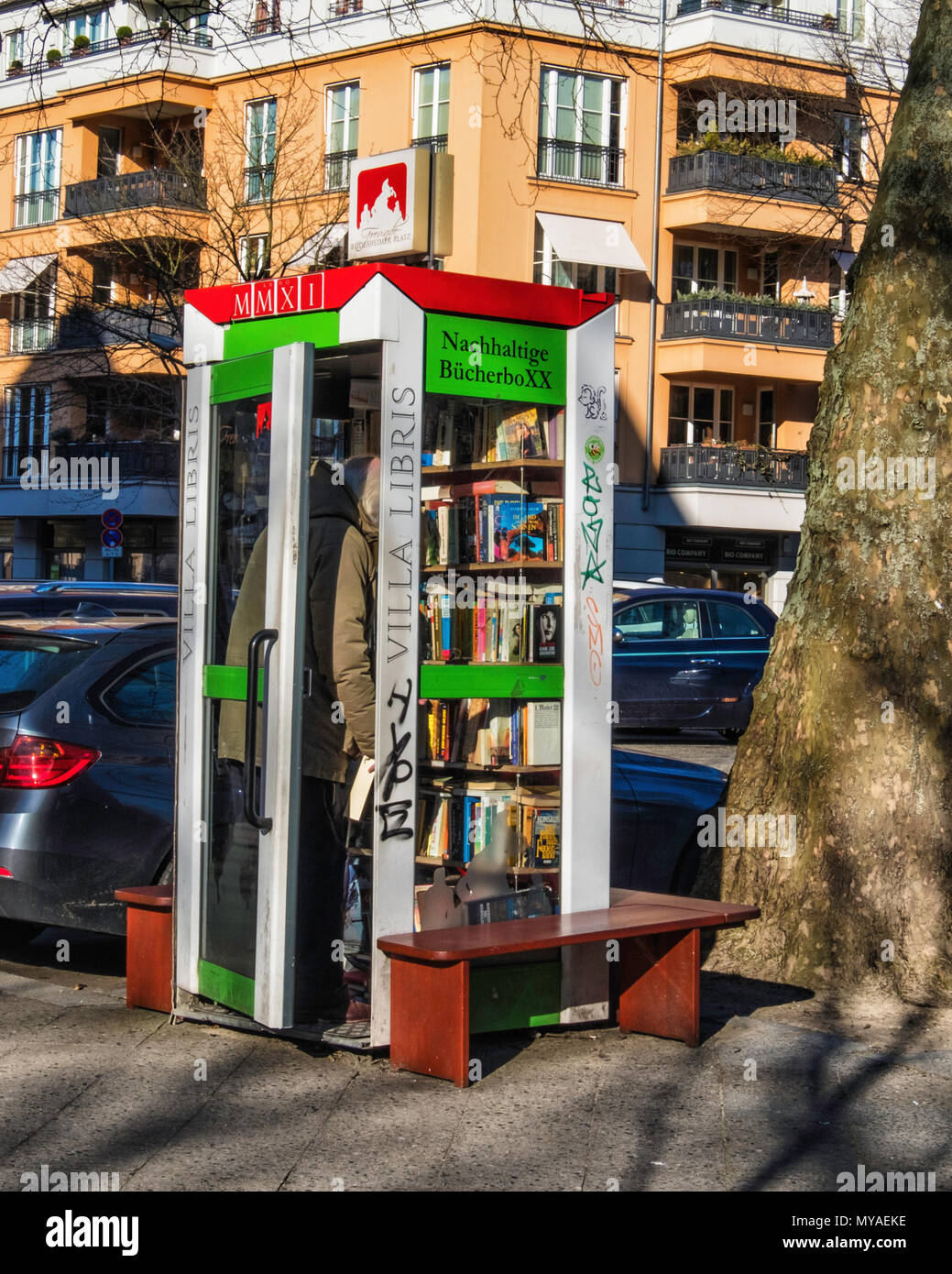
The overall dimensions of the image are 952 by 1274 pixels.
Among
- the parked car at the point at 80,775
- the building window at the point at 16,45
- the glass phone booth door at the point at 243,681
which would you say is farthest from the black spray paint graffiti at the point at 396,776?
the building window at the point at 16,45

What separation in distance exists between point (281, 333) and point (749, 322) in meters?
31.5

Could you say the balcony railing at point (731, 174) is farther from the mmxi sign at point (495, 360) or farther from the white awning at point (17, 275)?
the mmxi sign at point (495, 360)

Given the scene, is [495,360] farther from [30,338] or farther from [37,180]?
[37,180]

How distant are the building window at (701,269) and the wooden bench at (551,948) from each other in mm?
31637

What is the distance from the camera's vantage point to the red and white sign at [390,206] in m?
6.34

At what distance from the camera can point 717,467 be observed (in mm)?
36344

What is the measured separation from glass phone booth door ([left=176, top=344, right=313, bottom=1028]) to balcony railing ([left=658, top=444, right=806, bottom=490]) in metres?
30.3

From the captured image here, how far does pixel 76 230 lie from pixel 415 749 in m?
35.6

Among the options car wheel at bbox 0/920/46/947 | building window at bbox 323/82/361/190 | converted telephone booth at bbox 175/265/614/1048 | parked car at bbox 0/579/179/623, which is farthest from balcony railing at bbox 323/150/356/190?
converted telephone booth at bbox 175/265/614/1048

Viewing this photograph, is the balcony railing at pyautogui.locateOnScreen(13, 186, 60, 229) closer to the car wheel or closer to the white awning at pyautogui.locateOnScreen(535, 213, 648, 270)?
the white awning at pyautogui.locateOnScreen(535, 213, 648, 270)

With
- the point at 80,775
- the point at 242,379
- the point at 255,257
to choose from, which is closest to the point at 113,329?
the point at 255,257

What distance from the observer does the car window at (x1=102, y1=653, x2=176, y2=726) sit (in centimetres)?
755
